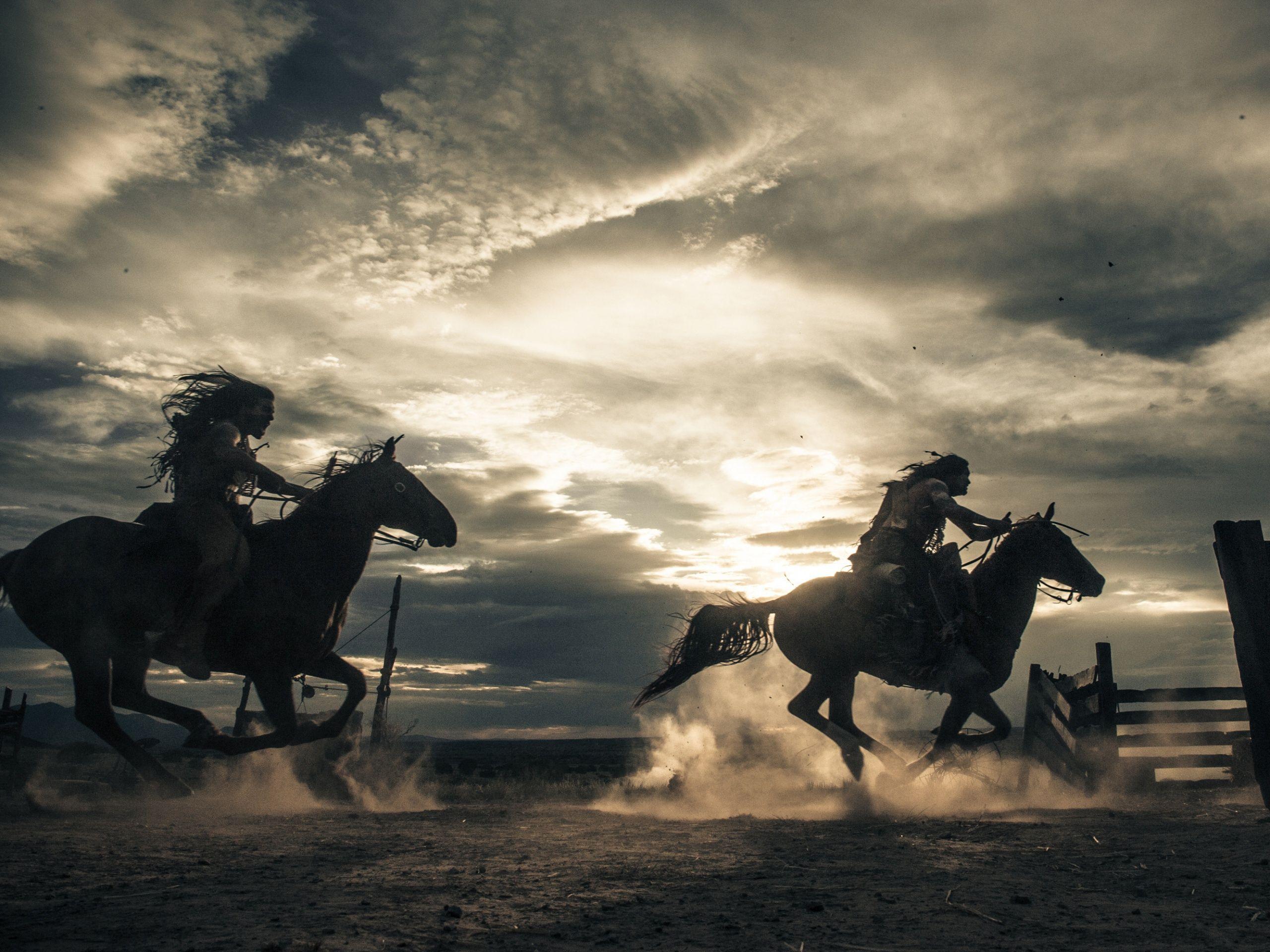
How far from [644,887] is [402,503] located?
15.9 feet

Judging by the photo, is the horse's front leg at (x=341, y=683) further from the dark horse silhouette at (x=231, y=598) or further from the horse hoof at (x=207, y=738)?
the horse hoof at (x=207, y=738)

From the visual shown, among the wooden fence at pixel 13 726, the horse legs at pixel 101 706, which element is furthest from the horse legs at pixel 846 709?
the wooden fence at pixel 13 726

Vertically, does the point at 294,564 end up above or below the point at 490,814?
above

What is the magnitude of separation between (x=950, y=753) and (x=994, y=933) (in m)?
5.31

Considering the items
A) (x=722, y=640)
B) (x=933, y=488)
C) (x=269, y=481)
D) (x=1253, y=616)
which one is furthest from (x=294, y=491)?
(x=1253, y=616)

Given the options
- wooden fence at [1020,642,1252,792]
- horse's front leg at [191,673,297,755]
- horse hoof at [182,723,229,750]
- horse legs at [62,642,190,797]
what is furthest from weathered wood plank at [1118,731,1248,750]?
horse legs at [62,642,190,797]

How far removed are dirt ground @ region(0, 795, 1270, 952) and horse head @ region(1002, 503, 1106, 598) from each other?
2692 mm

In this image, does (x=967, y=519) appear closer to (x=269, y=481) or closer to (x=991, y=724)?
(x=991, y=724)

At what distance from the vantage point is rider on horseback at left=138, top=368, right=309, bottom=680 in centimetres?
721

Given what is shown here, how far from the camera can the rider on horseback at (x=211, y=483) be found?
7211mm

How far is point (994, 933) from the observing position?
3.37 meters

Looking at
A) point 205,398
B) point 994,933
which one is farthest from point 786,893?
point 205,398

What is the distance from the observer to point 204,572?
7152mm

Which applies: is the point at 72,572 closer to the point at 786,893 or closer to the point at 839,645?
the point at 786,893
